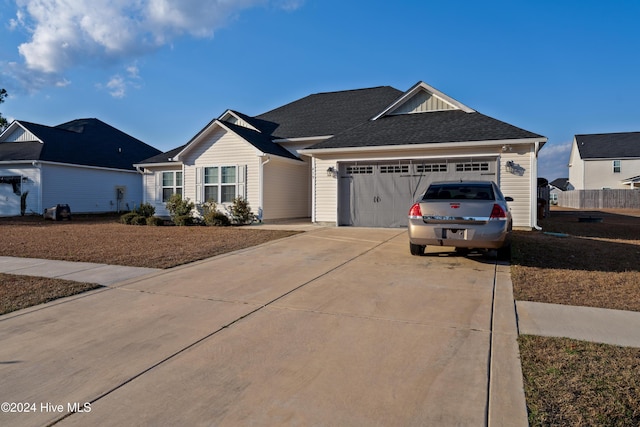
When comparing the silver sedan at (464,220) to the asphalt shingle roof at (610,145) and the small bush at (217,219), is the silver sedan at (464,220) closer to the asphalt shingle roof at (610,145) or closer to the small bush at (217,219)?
the small bush at (217,219)

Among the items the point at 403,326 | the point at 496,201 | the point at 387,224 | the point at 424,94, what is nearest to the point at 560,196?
the point at 424,94

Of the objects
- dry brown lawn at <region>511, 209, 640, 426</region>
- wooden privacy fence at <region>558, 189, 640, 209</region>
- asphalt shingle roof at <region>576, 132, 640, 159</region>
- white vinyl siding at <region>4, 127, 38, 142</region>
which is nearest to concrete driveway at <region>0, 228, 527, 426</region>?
dry brown lawn at <region>511, 209, 640, 426</region>

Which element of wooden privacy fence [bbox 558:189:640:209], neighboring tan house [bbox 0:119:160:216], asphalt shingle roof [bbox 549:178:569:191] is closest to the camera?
neighboring tan house [bbox 0:119:160:216]

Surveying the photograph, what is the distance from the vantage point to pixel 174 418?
8.52ft

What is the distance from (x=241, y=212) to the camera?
Answer: 632 inches

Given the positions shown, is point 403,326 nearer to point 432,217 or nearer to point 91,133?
point 432,217

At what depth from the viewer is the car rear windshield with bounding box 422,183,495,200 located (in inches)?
→ 295

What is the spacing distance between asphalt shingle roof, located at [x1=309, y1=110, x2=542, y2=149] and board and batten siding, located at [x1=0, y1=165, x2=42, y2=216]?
18.1 meters

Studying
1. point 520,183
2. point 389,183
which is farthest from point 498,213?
point 389,183

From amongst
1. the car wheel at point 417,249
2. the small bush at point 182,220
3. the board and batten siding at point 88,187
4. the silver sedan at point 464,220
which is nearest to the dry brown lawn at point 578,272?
the silver sedan at point 464,220

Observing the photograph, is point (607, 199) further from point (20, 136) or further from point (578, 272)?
point (20, 136)

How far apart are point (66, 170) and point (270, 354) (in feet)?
85.5

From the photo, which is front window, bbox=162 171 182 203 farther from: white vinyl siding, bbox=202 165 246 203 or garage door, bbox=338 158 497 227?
garage door, bbox=338 158 497 227

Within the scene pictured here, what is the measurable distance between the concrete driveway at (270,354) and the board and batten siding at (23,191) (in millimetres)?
21678
